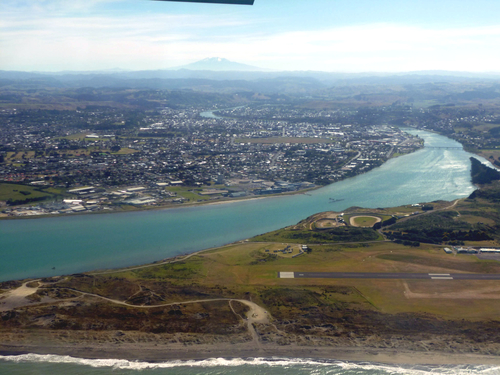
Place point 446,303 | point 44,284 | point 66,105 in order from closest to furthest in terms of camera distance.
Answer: point 446,303
point 44,284
point 66,105

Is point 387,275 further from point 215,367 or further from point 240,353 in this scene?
point 215,367

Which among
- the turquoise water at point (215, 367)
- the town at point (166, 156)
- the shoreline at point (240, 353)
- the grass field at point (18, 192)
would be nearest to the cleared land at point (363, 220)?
the town at point (166, 156)

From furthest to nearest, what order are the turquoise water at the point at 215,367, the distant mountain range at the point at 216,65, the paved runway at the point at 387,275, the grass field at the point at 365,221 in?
the distant mountain range at the point at 216,65
the grass field at the point at 365,221
the paved runway at the point at 387,275
the turquoise water at the point at 215,367

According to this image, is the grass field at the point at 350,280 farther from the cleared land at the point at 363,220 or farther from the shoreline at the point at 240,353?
the cleared land at the point at 363,220

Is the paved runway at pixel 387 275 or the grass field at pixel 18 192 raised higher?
the grass field at pixel 18 192

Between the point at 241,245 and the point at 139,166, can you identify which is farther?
the point at 139,166

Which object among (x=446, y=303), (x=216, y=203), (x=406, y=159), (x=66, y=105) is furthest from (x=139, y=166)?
(x=66, y=105)

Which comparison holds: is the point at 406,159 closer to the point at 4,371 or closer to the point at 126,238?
the point at 126,238

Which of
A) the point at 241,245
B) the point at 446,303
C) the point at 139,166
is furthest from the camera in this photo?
the point at 139,166
